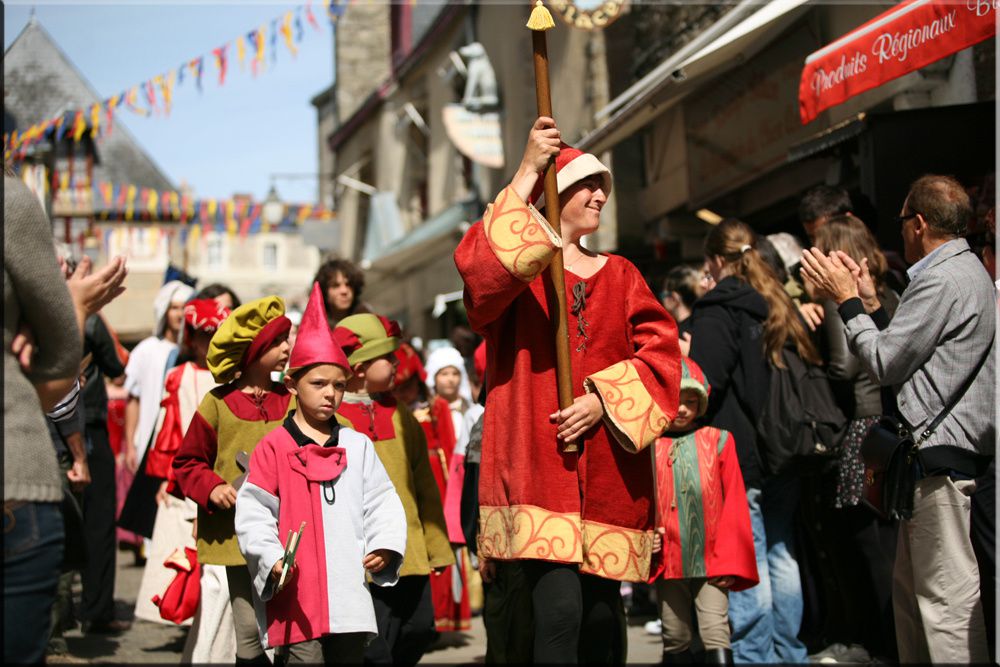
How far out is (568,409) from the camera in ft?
13.1

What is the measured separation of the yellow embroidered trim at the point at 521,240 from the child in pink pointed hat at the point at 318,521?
3.02 feet

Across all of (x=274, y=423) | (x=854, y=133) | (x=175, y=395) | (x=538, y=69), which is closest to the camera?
(x=538, y=69)

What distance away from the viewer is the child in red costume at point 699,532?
17.3 ft

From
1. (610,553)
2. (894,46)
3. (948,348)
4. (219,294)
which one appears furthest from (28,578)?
(894,46)

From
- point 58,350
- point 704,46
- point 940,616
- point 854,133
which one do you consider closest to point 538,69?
point 58,350

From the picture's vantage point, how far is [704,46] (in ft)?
32.7

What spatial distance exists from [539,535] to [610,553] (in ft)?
0.83

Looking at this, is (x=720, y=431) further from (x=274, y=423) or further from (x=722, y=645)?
(x=274, y=423)

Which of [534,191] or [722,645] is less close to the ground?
[534,191]

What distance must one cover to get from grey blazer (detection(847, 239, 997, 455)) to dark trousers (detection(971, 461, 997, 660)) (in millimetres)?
219

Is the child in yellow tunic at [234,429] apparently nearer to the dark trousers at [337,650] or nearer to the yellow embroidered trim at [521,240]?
the dark trousers at [337,650]

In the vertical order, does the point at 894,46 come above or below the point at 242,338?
above

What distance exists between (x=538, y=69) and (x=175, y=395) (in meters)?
3.02

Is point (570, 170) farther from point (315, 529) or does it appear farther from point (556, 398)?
point (315, 529)
